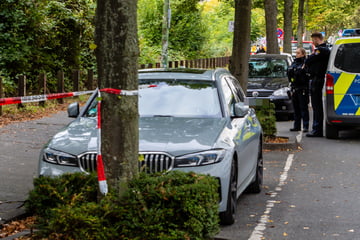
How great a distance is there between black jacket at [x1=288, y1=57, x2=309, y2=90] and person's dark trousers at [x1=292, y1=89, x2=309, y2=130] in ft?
0.36

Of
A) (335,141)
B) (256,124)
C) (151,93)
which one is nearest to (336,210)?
(256,124)

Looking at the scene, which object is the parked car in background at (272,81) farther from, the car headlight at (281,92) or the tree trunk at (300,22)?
the tree trunk at (300,22)

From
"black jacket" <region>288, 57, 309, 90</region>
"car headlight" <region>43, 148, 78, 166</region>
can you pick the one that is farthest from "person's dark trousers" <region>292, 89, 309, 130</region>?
"car headlight" <region>43, 148, 78, 166</region>

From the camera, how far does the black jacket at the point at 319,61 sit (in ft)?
52.3

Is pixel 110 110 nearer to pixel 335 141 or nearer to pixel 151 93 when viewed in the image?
pixel 151 93

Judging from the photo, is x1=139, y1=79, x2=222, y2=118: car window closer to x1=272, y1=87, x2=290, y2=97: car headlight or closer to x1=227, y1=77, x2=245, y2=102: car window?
x1=227, y1=77, x2=245, y2=102: car window

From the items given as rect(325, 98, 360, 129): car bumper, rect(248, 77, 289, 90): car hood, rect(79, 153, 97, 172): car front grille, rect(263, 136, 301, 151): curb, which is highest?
rect(79, 153, 97, 172): car front grille

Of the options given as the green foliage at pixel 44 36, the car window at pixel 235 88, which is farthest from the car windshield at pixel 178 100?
the green foliage at pixel 44 36

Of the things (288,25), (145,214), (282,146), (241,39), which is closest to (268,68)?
(241,39)

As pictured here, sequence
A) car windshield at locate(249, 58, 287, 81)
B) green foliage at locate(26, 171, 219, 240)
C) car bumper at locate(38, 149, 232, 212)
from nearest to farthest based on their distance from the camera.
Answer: green foliage at locate(26, 171, 219, 240) < car bumper at locate(38, 149, 232, 212) < car windshield at locate(249, 58, 287, 81)

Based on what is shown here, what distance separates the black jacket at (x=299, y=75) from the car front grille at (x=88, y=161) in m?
9.78

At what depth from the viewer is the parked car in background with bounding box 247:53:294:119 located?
64.6 ft

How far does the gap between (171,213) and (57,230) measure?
0.87m

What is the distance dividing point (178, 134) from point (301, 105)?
9.40 m
